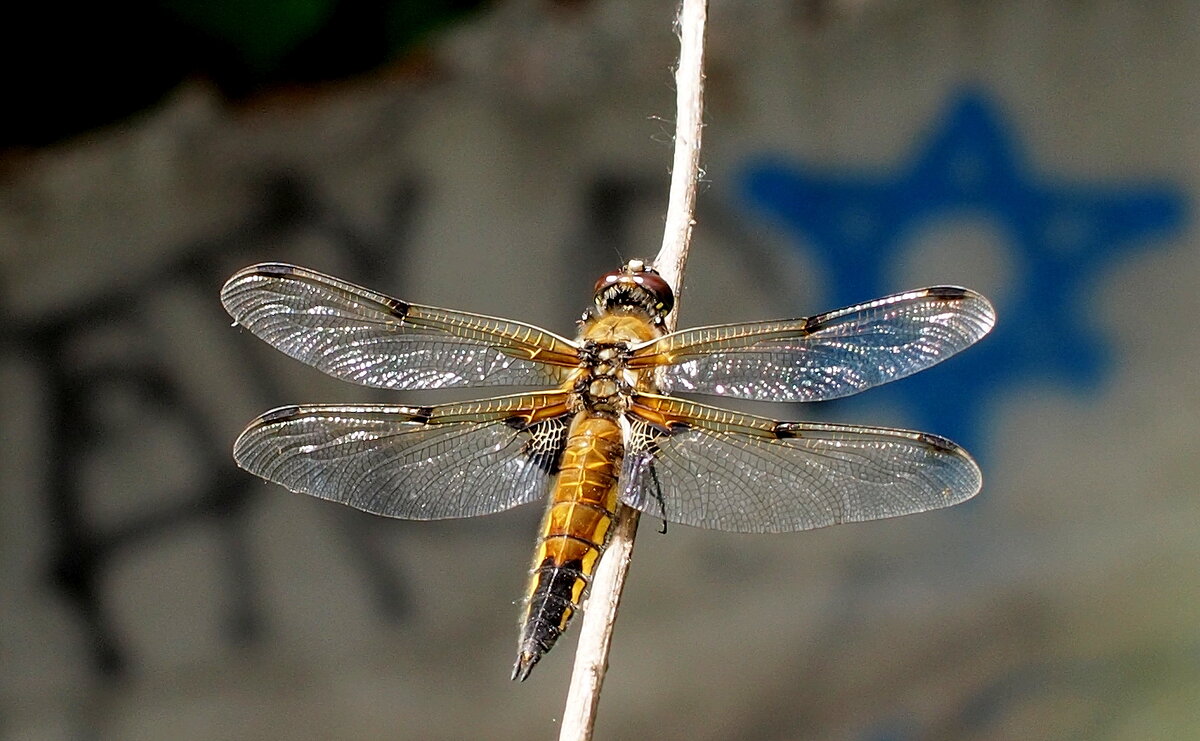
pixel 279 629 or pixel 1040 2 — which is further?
pixel 1040 2

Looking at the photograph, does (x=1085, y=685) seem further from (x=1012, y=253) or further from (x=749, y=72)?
(x=749, y=72)

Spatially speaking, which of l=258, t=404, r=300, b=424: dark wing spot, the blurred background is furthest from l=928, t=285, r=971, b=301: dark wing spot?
the blurred background

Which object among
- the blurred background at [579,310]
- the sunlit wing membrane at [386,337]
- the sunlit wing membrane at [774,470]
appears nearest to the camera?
the sunlit wing membrane at [774,470]

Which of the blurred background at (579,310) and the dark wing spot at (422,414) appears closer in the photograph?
the dark wing spot at (422,414)

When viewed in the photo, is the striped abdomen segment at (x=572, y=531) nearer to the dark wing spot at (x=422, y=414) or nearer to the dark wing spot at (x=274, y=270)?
the dark wing spot at (x=422, y=414)

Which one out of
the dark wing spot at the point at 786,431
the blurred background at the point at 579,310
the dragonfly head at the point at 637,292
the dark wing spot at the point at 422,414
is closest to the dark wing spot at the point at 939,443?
the dark wing spot at the point at 786,431

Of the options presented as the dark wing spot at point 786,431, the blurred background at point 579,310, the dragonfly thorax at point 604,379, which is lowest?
the dark wing spot at point 786,431

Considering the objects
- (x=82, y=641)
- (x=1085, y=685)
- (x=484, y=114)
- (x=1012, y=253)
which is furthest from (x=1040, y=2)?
(x=82, y=641)
